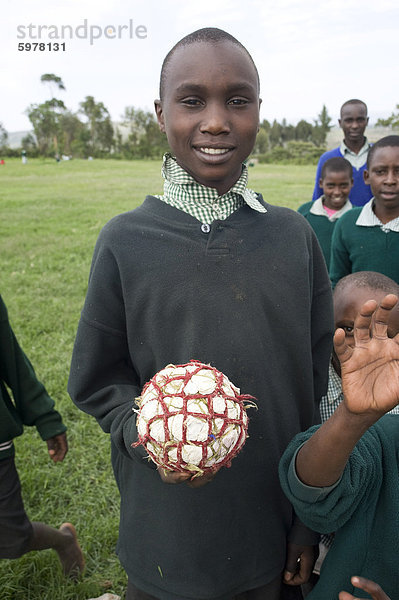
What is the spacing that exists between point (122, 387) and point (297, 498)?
0.57m

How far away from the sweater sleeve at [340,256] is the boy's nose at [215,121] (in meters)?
2.06

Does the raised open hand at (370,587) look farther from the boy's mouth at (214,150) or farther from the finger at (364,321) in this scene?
the boy's mouth at (214,150)

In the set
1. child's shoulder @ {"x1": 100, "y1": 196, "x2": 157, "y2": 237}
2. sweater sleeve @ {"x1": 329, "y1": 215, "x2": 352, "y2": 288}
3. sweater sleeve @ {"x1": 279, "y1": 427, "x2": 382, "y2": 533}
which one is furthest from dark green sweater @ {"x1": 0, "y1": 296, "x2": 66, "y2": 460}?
sweater sleeve @ {"x1": 329, "y1": 215, "x2": 352, "y2": 288}

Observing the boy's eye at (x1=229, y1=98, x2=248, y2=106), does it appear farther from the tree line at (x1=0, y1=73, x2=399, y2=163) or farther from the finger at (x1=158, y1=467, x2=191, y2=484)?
the tree line at (x1=0, y1=73, x2=399, y2=163)

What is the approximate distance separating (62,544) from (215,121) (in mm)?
1973

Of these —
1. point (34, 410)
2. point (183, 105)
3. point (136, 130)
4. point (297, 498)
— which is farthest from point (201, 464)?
point (136, 130)

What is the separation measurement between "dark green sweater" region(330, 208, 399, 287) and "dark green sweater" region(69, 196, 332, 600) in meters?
1.68

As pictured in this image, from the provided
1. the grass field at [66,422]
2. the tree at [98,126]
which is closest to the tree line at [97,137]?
the tree at [98,126]

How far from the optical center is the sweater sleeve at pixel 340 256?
129 inches

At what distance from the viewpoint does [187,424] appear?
1153 mm

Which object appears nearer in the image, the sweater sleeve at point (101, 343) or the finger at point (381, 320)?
the finger at point (381, 320)

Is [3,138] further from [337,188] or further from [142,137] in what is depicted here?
[337,188]

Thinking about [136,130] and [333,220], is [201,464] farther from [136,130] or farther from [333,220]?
[136,130]

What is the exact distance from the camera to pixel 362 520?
53.8 inches
